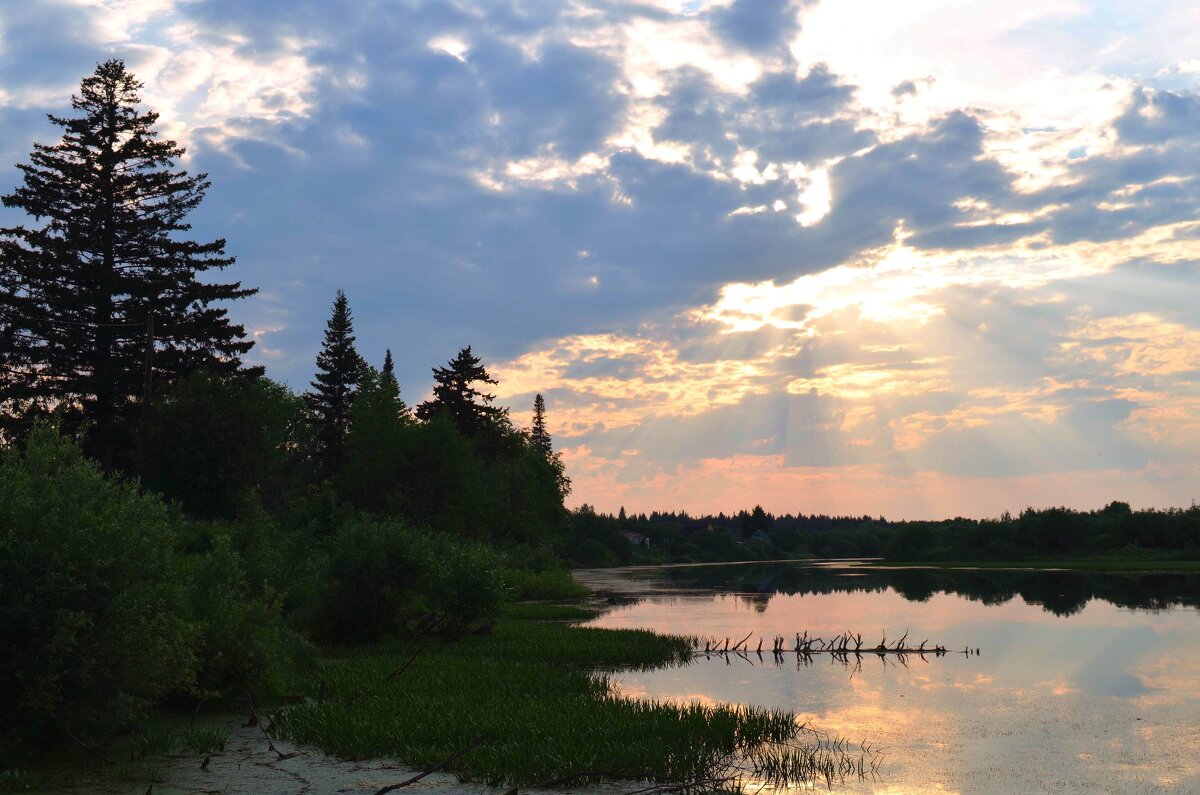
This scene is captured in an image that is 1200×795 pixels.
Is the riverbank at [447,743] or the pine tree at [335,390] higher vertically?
the pine tree at [335,390]

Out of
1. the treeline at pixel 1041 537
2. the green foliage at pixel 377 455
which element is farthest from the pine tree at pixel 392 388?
the treeline at pixel 1041 537

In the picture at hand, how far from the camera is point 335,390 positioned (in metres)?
88.1

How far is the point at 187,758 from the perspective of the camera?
52.5ft

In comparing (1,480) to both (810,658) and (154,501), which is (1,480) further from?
(810,658)

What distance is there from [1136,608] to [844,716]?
40.1 meters

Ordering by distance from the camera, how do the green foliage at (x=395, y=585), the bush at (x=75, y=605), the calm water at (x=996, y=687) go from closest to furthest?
1. the bush at (x=75, y=605)
2. the calm water at (x=996, y=687)
3. the green foliage at (x=395, y=585)

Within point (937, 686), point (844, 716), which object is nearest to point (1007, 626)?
point (937, 686)

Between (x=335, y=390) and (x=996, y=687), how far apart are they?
237ft

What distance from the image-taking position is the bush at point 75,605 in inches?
531

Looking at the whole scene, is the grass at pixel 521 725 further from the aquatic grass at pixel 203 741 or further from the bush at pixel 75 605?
the bush at pixel 75 605

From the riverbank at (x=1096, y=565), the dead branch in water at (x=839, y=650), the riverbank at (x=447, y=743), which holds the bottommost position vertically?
the riverbank at (x=1096, y=565)

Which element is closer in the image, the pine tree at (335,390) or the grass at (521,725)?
the grass at (521,725)

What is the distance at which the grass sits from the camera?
1543 centimetres

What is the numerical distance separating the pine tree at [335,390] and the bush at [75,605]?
73.0 m
